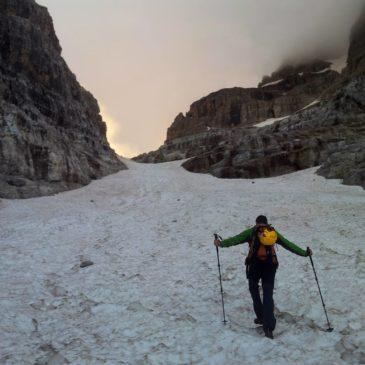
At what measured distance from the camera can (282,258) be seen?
13.1 meters

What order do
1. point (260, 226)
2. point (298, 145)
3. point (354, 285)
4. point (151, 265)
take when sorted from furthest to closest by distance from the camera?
point (298, 145) → point (151, 265) → point (354, 285) → point (260, 226)

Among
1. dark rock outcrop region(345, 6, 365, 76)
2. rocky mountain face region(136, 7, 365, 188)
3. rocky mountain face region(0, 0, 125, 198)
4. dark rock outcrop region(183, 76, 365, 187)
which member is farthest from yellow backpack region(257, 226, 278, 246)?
dark rock outcrop region(345, 6, 365, 76)

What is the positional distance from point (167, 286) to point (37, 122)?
26.9 m

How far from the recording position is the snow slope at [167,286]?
7520 millimetres

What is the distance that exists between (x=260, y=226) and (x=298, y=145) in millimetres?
34653

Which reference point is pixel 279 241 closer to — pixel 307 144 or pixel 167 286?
pixel 167 286

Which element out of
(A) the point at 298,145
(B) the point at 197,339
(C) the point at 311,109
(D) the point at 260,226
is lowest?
(B) the point at 197,339

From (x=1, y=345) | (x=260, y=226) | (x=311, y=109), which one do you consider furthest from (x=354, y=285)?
(x=311, y=109)

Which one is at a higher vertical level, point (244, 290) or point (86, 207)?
point (86, 207)

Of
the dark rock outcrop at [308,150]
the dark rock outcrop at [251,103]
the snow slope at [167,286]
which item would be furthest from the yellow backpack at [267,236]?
the dark rock outcrop at [251,103]

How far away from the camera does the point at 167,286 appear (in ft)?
37.1

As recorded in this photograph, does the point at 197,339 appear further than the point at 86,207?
No

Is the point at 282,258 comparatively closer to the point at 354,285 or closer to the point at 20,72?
the point at 354,285

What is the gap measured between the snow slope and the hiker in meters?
0.40
